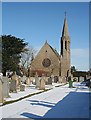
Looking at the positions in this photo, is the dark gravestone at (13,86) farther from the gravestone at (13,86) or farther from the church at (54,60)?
the church at (54,60)

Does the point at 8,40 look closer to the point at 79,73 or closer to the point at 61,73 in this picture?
the point at 61,73

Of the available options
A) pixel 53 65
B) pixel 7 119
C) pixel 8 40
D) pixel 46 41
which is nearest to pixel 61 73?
pixel 53 65

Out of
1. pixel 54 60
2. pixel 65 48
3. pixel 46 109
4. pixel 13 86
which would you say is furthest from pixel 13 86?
pixel 65 48

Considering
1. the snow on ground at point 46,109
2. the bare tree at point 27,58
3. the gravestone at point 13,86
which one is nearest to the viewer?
the snow on ground at point 46,109

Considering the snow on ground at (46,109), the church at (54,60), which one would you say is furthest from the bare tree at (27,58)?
the snow on ground at (46,109)

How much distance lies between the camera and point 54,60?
101812mm

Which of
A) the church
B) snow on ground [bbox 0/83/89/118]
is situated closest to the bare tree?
the church

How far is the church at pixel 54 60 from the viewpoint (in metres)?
99.9

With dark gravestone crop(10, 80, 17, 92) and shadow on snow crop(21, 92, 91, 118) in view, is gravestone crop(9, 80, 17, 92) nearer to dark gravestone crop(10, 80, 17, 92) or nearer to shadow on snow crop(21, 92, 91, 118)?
dark gravestone crop(10, 80, 17, 92)

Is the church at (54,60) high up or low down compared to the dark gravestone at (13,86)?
up

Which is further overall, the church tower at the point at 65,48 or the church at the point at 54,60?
the church tower at the point at 65,48

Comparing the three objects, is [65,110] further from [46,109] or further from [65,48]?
[65,48]

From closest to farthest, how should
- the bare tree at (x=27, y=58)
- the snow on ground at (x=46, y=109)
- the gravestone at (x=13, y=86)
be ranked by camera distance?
the snow on ground at (x=46, y=109) < the gravestone at (x=13, y=86) < the bare tree at (x=27, y=58)

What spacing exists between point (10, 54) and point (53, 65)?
3246 centimetres
